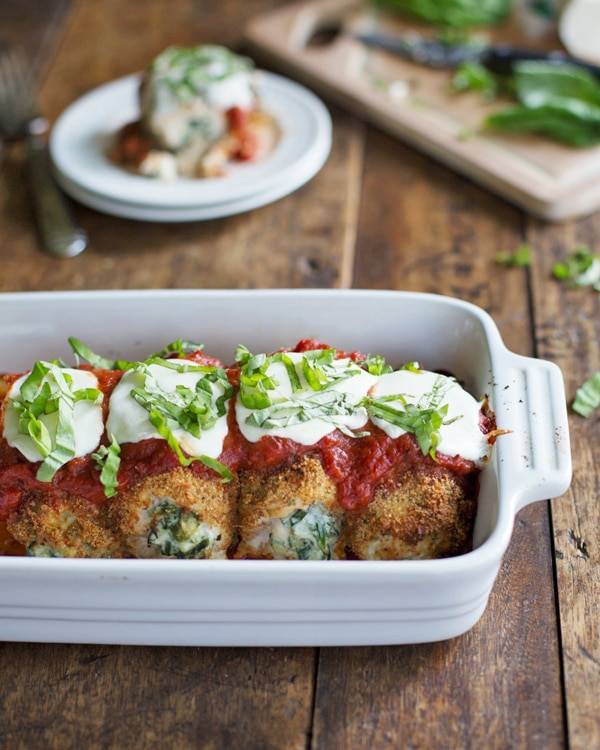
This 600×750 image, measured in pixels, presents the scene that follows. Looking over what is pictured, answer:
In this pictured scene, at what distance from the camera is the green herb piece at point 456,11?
4.38 metres

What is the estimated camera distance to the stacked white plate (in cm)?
338

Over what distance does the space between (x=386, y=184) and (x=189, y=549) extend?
2.10 meters

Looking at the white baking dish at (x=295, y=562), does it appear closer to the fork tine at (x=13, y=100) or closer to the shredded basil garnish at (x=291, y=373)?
the shredded basil garnish at (x=291, y=373)

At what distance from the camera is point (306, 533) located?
6.84ft

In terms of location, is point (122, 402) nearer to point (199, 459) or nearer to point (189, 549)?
point (199, 459)

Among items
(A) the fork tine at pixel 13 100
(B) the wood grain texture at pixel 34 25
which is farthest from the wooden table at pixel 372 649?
(B) the wood grain texture at pixel 34 25

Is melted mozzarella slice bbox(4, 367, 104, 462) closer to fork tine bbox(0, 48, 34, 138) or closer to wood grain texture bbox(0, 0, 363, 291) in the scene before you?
wood grain texture bbox(0, 0, 363, 291)

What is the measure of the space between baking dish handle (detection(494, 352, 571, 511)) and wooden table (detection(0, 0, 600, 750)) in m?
0.39

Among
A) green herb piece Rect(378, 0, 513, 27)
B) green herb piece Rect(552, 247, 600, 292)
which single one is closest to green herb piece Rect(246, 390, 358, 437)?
green herb piece Rect(552, 247, 600, 292)

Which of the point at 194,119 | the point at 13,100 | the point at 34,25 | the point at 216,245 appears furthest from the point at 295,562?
the point at 34,25

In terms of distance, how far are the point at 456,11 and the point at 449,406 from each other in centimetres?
289

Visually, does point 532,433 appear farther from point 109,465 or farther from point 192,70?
point 192,70

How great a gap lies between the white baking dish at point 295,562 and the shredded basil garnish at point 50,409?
0.27 metres

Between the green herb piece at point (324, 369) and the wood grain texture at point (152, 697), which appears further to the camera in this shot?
the green herb piece at point (324, 369)
